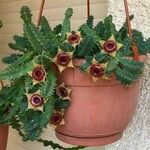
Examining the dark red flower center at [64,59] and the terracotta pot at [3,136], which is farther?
the terracotta pot at [3,136]

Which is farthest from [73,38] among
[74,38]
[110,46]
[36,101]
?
[36,101]

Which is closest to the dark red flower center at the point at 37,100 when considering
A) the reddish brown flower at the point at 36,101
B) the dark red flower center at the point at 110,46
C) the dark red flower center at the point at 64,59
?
the reddish brown flower at the point at 36,101

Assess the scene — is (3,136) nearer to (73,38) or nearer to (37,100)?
(37,100)

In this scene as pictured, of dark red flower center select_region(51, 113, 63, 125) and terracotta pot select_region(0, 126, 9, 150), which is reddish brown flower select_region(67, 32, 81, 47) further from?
terracotta pot select_region(0, 126, 9, 150)

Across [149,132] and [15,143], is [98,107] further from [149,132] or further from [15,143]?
[15,143]

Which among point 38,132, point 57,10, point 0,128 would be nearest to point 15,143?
point 0,128

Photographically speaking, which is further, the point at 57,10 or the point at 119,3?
the point at 57,10

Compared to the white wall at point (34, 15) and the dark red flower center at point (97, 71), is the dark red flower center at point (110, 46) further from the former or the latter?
the white wall at point (34, 15)
